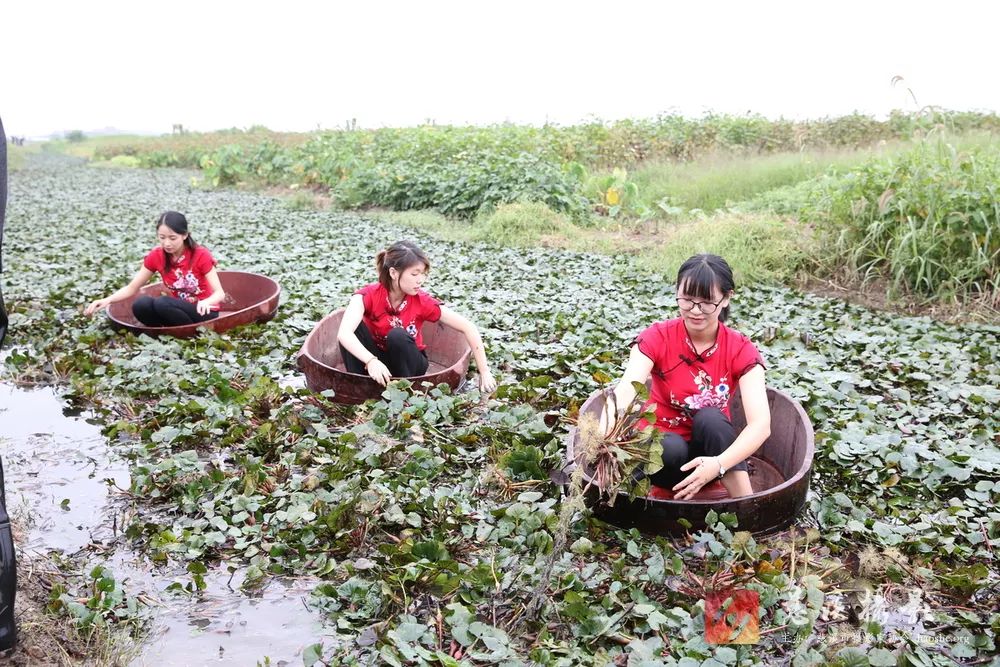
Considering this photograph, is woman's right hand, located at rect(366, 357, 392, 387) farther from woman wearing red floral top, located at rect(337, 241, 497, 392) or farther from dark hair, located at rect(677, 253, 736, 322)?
dark hair, located at rect(677, 253, 736, 322)

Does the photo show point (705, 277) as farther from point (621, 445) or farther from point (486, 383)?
point (486, 383)

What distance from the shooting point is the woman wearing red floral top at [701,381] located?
9.96 ft

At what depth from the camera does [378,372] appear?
4.22 m

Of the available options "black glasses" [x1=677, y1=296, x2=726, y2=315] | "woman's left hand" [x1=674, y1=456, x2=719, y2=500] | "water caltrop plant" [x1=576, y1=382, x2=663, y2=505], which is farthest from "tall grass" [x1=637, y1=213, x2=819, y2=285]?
"water caltrop plant" [x1=576, y1=382, x2=663, y2=505]

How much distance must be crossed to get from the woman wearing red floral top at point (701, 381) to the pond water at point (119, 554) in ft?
4.51

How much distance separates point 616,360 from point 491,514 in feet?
7.09

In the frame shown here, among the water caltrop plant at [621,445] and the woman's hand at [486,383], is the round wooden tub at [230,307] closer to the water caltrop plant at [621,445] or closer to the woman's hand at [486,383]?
the woman's hand at [486,383]

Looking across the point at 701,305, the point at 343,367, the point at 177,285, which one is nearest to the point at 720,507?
the point at 701,305

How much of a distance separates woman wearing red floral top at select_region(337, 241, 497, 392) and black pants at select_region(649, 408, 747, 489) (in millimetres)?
1474

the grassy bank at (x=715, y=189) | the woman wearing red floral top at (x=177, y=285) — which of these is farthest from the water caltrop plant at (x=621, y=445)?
the grassy bank at (x=715, y=189)

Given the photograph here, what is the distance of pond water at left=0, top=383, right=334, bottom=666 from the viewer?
257cm

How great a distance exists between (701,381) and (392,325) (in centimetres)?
188

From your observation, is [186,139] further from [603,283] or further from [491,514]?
[491,514]

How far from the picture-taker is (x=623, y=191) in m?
11.6
